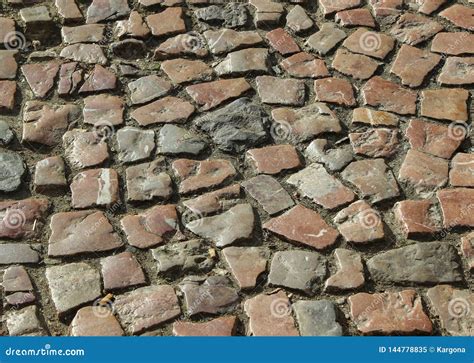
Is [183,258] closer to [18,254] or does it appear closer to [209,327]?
[209,327]

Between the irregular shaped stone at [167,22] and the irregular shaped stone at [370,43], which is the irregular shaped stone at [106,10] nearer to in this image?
the irregular shaped stone at [167,22]

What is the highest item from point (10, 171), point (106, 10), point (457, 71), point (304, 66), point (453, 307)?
point (106, 10)

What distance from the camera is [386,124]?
401 centimetres

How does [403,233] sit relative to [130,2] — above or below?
below

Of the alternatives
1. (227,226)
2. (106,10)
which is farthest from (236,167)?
(106,10)

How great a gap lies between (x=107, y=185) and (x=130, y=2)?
1.49 m

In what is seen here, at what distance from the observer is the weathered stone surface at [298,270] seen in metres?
3.26

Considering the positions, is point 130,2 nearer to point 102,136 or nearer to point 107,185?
point 102,136

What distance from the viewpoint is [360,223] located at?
3502mm

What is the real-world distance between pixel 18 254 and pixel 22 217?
0.22 meters

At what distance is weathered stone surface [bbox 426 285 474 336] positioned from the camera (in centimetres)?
311

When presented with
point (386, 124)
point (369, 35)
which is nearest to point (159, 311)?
point (386, 124)

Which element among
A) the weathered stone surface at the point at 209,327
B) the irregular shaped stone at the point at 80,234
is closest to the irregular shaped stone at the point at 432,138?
the weathered stone surface at the point at 209,327

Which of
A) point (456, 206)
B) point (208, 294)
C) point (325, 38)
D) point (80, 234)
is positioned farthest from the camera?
point (325, 38)
